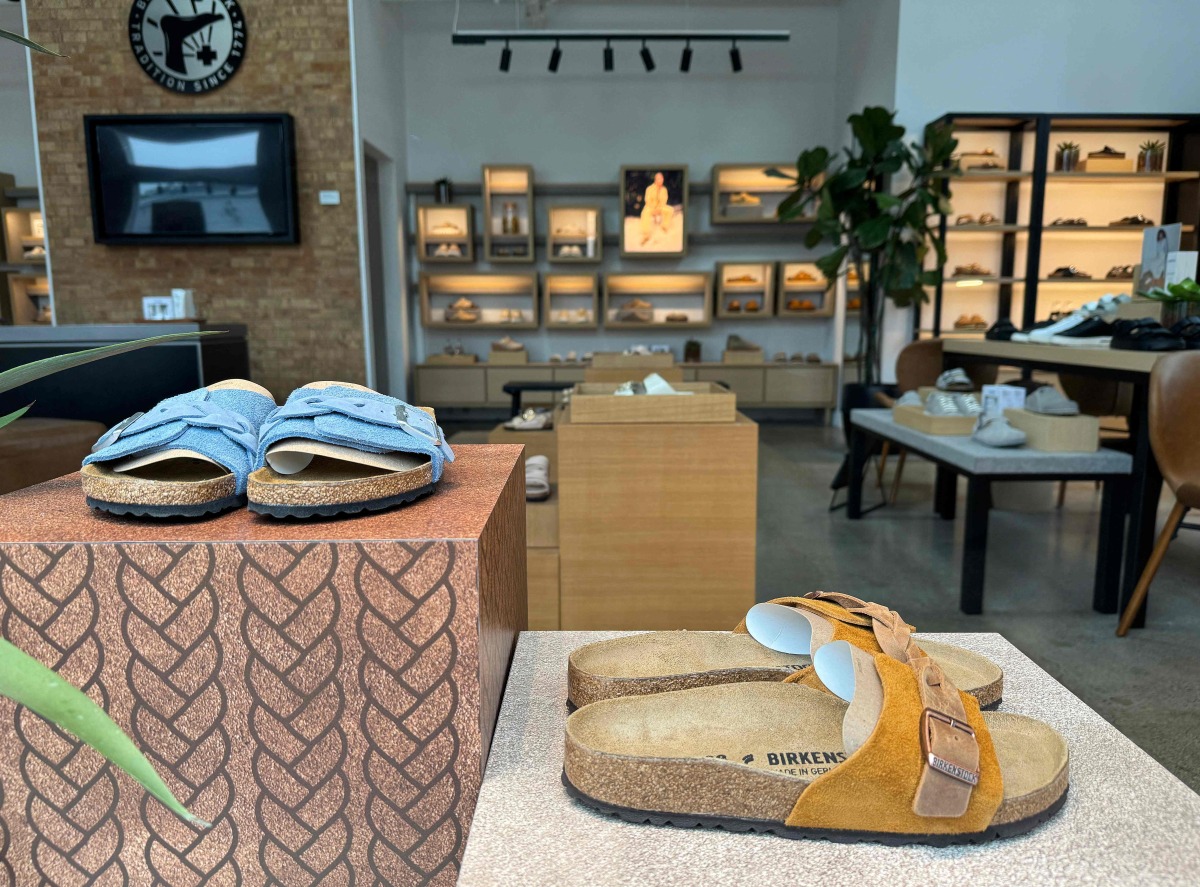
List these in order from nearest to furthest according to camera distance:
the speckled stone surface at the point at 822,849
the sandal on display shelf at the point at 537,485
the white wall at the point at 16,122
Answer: the speckled stone surface at the point at 822,849 → the sandal on display shelf at the point at 537,485 → the white wall at the point at 16,122

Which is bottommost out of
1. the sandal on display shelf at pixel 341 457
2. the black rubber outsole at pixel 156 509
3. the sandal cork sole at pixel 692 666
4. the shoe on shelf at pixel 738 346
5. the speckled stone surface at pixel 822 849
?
the shoe on shelf at pixel 738 346

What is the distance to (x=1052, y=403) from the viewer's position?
2.66 metres

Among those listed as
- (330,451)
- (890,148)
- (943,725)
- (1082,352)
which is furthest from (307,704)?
(890,148)

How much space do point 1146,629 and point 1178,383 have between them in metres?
0.75

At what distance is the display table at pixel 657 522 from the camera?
1911 mm

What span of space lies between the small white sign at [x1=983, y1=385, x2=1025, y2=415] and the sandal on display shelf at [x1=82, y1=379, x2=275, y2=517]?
2778 mm

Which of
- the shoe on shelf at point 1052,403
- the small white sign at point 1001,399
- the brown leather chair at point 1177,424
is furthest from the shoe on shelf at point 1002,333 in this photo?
the brown leather chair at point 1177,424

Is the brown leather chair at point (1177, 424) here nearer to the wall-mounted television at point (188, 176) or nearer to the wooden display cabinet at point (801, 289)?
the wall-mounted television at point (188, 176)

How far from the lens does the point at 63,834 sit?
2.17 feet

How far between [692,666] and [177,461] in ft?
1.88

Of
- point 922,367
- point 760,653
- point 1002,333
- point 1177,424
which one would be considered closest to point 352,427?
point 760,653

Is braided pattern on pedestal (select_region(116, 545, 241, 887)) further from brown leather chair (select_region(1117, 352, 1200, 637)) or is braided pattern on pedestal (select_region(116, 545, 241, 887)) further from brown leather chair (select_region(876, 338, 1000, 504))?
brown leather chair (select_region(876, 338, 1000, 504))

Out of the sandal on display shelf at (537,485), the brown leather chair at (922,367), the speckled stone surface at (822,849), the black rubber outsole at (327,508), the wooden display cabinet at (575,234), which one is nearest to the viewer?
the speckled stone surface at (822,849)

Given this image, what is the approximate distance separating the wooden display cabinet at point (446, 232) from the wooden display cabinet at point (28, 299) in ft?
10.5
